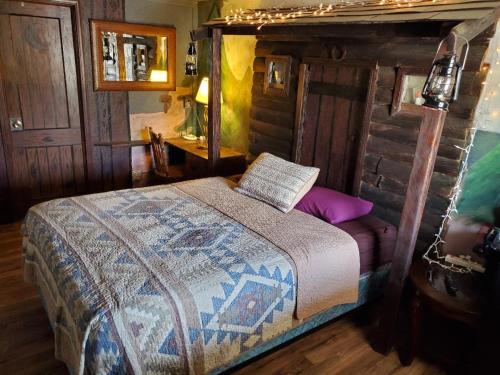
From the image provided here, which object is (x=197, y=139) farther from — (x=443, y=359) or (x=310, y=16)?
(x=443, y=359)

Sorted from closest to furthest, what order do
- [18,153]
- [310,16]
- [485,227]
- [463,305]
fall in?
[463,305] < [485,227] < [310,16] < [18,153]

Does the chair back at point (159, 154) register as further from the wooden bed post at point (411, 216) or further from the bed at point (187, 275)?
the wooden bed post at point (411, 216)

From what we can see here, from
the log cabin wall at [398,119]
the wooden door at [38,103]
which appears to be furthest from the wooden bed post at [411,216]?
the wooden door at [38,103]

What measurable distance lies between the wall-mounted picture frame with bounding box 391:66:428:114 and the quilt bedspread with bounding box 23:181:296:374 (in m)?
1.29

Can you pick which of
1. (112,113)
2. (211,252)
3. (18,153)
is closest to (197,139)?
(112,113)

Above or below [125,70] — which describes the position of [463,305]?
below

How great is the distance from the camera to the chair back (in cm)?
388

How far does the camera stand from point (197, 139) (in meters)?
4.57

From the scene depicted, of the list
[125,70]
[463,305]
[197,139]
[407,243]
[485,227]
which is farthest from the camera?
[197,139]

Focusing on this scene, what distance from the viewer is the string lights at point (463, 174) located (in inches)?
82.1

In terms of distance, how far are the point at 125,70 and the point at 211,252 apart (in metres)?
2.98

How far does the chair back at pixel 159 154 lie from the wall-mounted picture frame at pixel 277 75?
123cm

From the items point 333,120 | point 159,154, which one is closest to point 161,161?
point 159,154

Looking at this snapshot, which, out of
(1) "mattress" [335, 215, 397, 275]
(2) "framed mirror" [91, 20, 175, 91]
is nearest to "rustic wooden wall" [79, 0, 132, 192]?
(2) "framed mirror" [91, 20, 175, 91]
